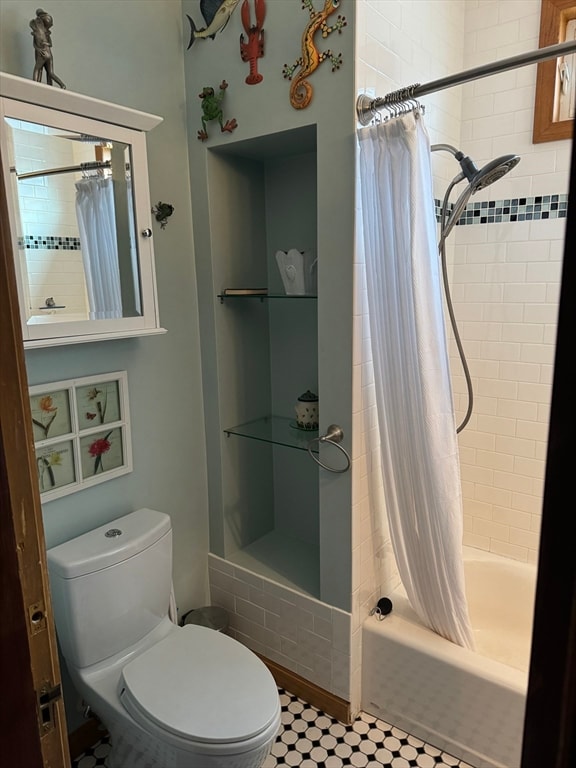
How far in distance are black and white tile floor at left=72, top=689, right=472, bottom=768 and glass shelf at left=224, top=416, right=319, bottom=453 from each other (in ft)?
3.36

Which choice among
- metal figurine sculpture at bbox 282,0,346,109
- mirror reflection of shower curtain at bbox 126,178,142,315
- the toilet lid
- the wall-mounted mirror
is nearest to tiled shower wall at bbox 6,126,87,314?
mirror reflection of shower curtain at bbox 126,178,142,315

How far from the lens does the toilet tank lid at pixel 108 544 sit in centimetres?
156

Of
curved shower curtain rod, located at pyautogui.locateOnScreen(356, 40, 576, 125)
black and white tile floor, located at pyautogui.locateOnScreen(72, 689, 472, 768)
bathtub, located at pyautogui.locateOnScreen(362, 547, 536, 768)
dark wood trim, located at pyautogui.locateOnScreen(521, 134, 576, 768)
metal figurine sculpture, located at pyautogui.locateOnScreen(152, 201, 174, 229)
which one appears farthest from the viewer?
metal figurine sculpture, located at pyautogui.locateOnScreen(152, 201, 174, 229)

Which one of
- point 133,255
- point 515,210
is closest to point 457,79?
point 515,210

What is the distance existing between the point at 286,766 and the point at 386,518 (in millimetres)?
908

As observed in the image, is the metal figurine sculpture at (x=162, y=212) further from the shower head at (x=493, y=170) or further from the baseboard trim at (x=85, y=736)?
the baseboard trim at (x=85, y=736)

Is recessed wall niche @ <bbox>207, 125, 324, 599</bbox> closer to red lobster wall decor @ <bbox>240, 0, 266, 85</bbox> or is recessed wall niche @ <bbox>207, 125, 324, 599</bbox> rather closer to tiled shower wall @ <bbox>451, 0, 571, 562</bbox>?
red lobster wall decor @ <bbox>240, 0, 266, 85</bbox>

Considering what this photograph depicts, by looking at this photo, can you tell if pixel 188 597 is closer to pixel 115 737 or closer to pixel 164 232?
pixel 115 737

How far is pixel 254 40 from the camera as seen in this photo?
1723 mm

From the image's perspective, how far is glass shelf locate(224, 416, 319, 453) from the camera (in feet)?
6.76

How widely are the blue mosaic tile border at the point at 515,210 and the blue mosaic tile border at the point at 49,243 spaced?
4.42ft

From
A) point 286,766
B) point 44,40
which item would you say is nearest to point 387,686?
point 286,766

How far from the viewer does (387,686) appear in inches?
74.5

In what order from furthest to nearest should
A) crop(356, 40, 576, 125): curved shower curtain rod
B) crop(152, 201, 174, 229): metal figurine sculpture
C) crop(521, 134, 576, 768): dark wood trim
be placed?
crop(152, 201, 174, 229): metal figurine sculpture
crop(356, 40, 576, 125): curved shower curtain rod
crop(521, 134, 576, 768): dark wood trim
